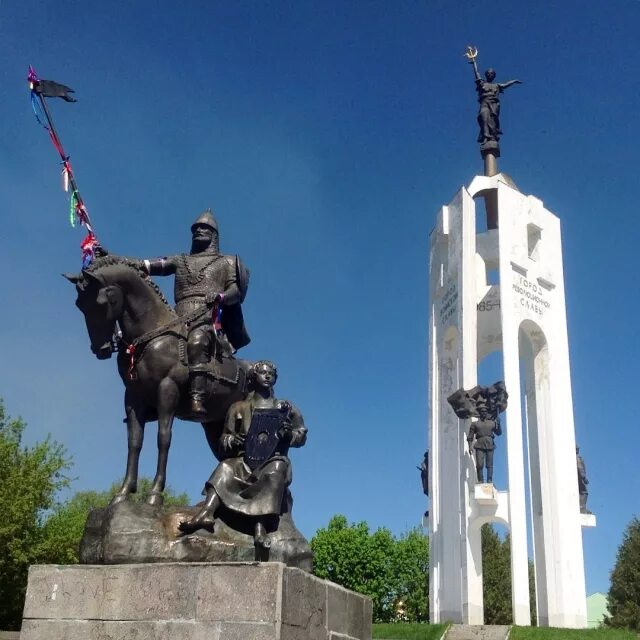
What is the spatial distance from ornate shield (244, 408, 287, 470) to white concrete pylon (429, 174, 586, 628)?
1922 centimetres

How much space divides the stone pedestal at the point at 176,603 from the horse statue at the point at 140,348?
995mm

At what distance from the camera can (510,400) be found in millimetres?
26672

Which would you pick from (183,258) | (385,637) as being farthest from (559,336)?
(183,258)

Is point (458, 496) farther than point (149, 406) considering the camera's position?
Yes

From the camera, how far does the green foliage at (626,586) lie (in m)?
38.5

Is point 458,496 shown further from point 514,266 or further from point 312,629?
point 312,629

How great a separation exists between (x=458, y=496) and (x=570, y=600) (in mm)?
4721

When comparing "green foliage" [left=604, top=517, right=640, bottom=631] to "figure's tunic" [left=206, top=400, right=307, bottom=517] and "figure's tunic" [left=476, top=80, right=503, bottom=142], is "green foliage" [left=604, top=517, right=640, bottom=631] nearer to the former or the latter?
"figure's tunic" [left=476, top=80, right=503, bottom=142]

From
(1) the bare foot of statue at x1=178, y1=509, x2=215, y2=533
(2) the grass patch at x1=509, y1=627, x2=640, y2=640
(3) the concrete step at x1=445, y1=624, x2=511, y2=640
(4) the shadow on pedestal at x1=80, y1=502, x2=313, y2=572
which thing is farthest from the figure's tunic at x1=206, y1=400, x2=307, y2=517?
(3) the concrete step at x1=445, y1=624, x2=511, y2=640

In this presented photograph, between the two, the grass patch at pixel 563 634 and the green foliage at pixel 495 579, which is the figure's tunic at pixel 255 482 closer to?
the grass patch at pixel 563 634

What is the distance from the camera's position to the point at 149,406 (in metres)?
7.56

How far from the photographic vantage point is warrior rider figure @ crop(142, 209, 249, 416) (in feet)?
24.6

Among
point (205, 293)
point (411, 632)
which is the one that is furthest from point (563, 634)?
point (205, 293)

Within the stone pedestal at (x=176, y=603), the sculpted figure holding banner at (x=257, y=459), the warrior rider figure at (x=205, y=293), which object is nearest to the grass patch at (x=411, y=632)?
the sculpted figure holding banner at (x=257, y=459)
